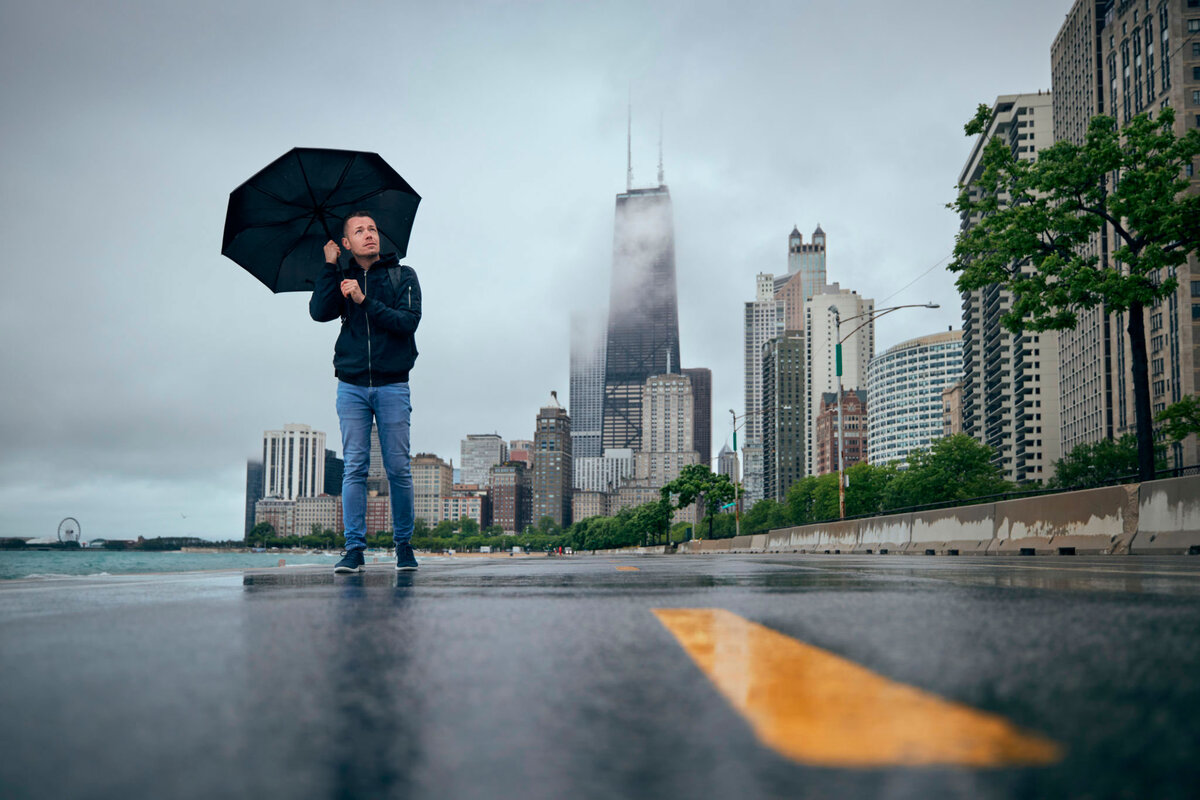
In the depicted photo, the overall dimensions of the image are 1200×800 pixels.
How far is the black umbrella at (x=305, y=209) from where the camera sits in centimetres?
828

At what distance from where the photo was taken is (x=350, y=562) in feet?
22.1

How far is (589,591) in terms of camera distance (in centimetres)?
394

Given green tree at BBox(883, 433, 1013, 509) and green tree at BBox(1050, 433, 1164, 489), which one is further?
green tree at BBox(883, 433, 1013, 509)

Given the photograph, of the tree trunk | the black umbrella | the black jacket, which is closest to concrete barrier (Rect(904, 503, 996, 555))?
the tree trunk

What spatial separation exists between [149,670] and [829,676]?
3.96 feet

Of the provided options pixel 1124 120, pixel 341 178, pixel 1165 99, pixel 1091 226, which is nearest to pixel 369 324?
pixel 341 178

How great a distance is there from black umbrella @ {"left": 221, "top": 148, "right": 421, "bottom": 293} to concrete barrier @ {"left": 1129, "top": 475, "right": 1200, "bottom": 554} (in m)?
10.1

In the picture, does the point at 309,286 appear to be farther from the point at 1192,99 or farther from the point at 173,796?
the point at 1192,99

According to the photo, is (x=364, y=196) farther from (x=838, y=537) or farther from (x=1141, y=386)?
(x=838, y=537)

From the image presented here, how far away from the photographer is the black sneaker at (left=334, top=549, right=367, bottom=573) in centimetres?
665

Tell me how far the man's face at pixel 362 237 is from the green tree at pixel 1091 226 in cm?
1667

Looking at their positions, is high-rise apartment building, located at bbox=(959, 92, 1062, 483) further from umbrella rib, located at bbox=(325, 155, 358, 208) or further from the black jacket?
the black jacket

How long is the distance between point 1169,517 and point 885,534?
12205mm

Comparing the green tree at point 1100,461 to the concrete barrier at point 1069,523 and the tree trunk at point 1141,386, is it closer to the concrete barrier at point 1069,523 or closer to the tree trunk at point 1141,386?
the tree trunk at point 1141,386
